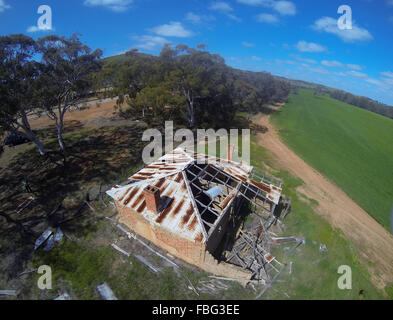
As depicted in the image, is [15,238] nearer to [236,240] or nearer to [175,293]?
[175,293]

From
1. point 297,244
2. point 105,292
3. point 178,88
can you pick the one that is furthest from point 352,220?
point 178,88

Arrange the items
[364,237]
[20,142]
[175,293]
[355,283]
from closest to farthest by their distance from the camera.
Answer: [175,293], [355,283], [364,237], [20,142]

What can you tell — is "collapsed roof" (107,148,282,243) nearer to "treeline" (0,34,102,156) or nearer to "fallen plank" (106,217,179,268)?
"fallen plank" (106,217,179,268)

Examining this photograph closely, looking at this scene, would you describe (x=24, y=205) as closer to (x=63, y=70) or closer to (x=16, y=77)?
(x=16, y=77)

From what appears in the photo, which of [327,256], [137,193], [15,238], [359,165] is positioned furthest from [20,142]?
[359,165]

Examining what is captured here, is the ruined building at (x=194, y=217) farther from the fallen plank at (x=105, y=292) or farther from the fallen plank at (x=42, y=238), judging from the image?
the fallen plank at (x=42, y=238)

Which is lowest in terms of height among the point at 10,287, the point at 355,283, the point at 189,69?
the point at 10,287
